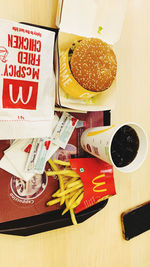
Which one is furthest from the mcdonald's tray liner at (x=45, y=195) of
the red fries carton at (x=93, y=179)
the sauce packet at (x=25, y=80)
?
the sauce packet at (x=25, y=80)

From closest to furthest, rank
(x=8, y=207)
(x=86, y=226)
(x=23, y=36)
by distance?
(x=23, y=36), (x=8, y=207), (x=86, y=226)

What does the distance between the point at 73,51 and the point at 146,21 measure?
17.6 inches

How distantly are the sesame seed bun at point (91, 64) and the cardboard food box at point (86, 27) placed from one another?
2cm

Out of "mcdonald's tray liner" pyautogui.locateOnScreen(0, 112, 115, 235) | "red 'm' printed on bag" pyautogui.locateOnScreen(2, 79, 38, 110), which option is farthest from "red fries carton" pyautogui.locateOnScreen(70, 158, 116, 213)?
"red 'm' printed on bag" pyautogui.locateOnScreen(2, 79, 38, 110)

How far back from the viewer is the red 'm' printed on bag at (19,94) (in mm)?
566

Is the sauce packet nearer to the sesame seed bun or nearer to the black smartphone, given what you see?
the sesame seed bun

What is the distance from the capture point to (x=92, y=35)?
68 centimetres

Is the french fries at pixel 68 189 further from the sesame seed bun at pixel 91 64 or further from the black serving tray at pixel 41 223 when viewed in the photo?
the sesame seed bun at pixel 91 64

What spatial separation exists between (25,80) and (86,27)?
26cm

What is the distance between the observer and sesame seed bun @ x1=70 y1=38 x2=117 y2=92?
57 cm

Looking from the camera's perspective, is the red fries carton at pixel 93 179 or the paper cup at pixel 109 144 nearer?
the paper cup at pixel 109 144

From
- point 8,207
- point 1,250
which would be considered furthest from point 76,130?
point 1,250

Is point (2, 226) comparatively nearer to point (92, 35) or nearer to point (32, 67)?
point (32, 67)

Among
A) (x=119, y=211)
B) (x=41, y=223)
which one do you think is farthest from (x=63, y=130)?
(x=119, y=211)
